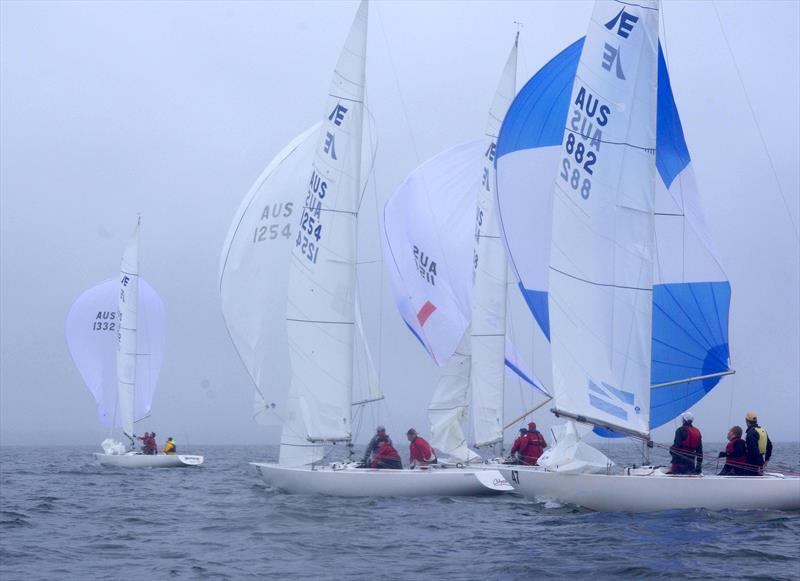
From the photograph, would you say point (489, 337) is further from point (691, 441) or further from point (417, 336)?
point (691, 441)

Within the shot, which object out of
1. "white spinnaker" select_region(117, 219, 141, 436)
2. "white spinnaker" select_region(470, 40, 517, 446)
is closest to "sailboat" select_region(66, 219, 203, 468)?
"white spinnaker" select_region(117, 219, 141, 436)

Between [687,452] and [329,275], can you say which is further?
[329,275]

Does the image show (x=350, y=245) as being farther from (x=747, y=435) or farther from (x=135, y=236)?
(x=135, y=236)

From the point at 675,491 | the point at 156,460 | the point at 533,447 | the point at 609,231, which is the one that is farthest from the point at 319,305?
the point at 156,460

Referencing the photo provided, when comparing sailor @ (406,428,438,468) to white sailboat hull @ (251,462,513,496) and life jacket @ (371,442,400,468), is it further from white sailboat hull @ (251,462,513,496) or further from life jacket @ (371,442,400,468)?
white sailboat hull @ (251,462,513,496)

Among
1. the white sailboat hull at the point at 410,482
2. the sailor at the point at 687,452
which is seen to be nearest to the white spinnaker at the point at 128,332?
the white sailboat hull at the point at 410,482

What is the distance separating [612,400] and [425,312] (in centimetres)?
764

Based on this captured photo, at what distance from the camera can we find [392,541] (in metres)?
10.8

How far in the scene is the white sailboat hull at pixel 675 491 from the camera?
11.0 metres

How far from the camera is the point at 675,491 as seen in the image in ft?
36.9

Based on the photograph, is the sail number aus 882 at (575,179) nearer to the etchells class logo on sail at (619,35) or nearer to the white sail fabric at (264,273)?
the etchells class logo on sail at (619,35)

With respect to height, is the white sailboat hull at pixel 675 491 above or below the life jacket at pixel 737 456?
below

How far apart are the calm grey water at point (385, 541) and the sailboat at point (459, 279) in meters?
4.10

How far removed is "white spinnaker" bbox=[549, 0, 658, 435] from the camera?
12.6 metres
